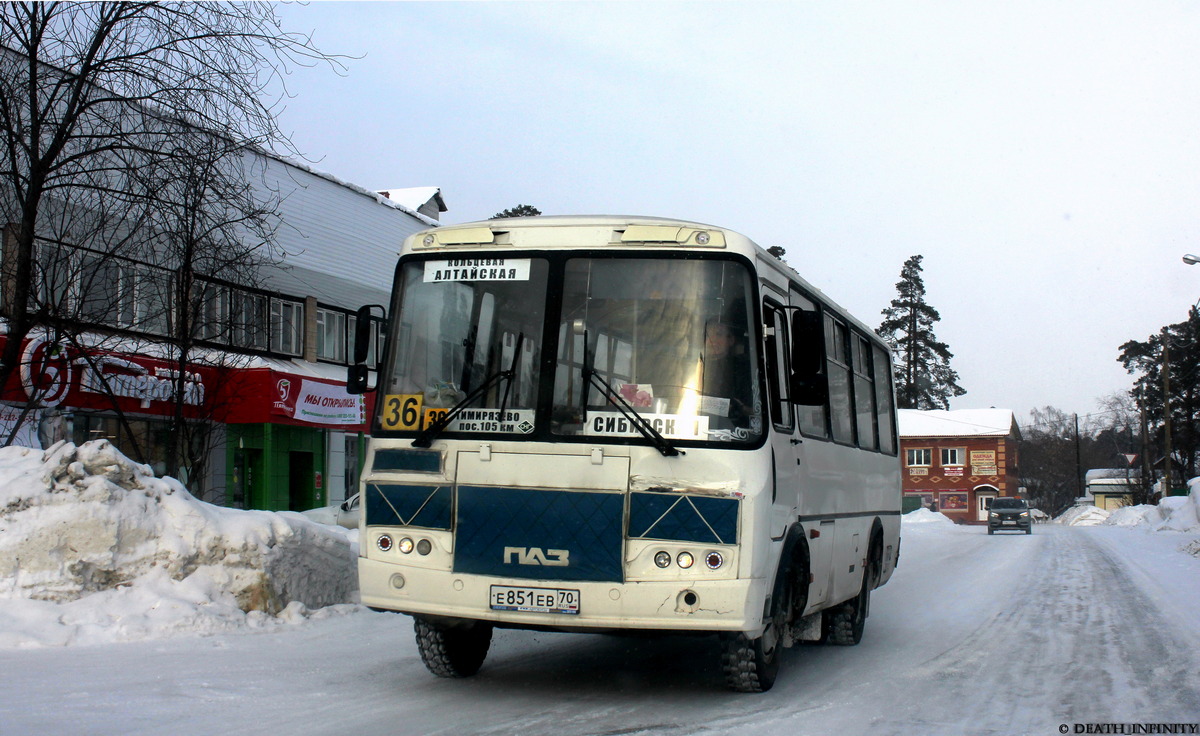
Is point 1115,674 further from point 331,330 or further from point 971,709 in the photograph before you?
point 331,330

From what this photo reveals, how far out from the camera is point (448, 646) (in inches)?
305

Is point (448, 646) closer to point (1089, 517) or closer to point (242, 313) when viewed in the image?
point (242, 313)

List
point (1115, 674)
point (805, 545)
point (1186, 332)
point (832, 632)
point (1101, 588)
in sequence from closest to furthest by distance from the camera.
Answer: point (805, 545)
point (1115, 674)
point (832, 632)
point (1101, 588)
point (1186, 332)

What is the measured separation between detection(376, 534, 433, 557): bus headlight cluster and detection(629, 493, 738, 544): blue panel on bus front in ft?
4.31

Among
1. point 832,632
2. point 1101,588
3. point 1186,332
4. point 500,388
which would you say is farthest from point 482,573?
point 1186,332

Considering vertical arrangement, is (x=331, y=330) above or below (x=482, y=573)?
above

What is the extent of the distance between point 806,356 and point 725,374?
534 millimetres

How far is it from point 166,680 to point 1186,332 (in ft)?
263

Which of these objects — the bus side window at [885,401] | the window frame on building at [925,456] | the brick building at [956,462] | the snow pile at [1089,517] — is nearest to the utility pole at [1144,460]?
the snow pile at [1089,517]

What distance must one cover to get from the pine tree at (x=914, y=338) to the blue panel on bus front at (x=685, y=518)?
3365 inches

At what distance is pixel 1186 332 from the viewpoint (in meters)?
75.8

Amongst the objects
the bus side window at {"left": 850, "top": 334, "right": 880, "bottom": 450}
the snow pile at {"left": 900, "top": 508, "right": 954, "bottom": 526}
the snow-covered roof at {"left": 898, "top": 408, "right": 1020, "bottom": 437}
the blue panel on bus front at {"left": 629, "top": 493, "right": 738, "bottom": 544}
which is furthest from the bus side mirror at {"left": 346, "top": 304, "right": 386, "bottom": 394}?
the snow-covered roof at {"left": 898, "top": 408, "right": 1020, "bottom": 437}

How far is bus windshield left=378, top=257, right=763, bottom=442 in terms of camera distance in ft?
22.5

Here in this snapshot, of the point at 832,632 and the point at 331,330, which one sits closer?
the point at 832,632
